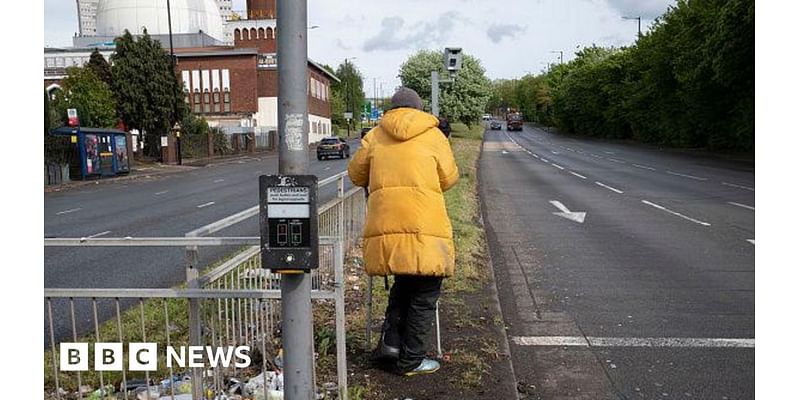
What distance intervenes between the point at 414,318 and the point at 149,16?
6869cm

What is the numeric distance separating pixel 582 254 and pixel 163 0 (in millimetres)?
64535

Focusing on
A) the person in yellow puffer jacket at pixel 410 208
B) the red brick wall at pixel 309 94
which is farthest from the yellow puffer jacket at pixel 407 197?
the red brick wall at pixel 309 94

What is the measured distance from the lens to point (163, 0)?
66375 millimetres

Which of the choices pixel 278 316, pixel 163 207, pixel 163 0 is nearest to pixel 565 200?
pixel 163 207

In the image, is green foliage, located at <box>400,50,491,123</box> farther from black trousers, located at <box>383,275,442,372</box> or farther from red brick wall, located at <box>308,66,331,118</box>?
black trousers, located at <box>383,275,442,372</box>

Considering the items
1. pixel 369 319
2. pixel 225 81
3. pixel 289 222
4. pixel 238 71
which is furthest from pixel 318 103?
pixel 289 222

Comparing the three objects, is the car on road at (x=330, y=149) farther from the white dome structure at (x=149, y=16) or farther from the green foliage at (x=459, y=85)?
the white dome structure at (x=149, y=16)

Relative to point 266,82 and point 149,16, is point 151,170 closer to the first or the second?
point 266,82

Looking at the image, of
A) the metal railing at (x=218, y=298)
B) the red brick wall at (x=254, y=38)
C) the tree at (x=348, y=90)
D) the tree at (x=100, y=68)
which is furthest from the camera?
the tree at (x=348, y=90)

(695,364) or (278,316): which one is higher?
(278,316)

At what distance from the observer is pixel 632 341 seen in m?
5.64

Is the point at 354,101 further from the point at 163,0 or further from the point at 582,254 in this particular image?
the point at 582,254

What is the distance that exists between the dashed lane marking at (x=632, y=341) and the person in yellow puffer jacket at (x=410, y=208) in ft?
4.68

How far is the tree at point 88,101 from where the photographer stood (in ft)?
125
